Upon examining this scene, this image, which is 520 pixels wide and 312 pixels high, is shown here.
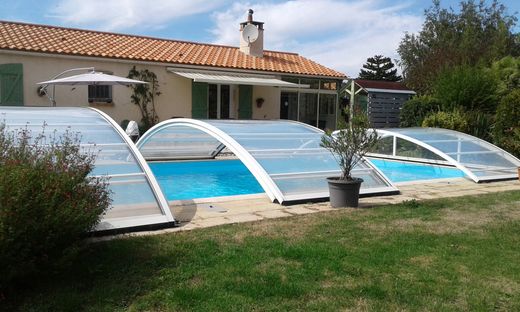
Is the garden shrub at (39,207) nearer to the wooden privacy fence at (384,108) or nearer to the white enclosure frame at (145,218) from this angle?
the white enclosure frame at (145,218)

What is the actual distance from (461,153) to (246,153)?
813cm

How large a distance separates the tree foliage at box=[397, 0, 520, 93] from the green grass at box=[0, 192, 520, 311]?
115 feet

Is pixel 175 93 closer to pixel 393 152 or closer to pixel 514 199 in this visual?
pixel 393 152

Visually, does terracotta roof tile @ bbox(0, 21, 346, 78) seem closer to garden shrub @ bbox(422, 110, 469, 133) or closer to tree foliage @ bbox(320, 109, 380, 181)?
garden shrub @ bbox(422, 110, 469, 133)

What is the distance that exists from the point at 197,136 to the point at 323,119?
15.4m

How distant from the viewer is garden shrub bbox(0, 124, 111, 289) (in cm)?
472

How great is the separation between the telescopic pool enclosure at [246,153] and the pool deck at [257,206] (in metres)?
0.33

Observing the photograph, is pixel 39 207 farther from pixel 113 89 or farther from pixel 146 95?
pixel 146 95

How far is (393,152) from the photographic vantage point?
19.2 meters

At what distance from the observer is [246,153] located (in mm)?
11141

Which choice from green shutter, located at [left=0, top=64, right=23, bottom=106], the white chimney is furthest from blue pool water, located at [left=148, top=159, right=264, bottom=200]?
the white chimney

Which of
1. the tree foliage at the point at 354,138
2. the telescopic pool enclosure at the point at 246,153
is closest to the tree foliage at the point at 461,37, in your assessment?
the telescopic pool enclosure at the point at 246,153

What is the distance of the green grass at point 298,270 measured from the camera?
197 inches

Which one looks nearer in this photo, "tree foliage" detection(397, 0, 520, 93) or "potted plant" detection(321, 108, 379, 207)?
"potted plant" detection(321, 108, 379, 207)
